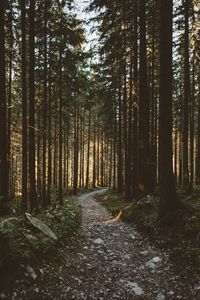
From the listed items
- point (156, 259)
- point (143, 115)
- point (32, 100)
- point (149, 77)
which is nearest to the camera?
point (156, 259)

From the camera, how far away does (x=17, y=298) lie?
5160 millimetres

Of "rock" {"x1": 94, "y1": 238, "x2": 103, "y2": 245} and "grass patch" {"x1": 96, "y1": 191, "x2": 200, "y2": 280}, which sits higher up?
"grass patch" {"x1": 96, "y1": 191, "x2": 200, "y2": 280}

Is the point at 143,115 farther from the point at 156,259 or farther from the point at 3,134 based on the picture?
the point at 156,259

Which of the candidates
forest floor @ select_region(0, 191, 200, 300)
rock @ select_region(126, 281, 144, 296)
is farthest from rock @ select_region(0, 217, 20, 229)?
rock @ select_region(126, 281, 144, 296)

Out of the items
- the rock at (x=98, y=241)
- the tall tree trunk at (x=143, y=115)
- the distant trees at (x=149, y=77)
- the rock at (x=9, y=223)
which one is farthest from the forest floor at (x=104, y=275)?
the tall tree trunk at (x=143, y=115)

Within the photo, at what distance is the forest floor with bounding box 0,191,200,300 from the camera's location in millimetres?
5734

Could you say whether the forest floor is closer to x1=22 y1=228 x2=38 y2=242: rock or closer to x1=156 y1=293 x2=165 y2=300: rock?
x1=156 y1=293 x2=165 y2=300: rock

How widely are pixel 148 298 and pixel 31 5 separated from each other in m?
11.6

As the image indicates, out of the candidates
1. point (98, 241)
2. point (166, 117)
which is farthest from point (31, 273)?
point (166, 117)

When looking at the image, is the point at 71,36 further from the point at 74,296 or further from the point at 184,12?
the point at 74,296

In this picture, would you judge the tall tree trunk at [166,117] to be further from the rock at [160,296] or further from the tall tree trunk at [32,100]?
the tall tree trunk at [32,100]

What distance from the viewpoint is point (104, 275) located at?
689cm

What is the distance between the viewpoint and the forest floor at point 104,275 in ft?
18.8

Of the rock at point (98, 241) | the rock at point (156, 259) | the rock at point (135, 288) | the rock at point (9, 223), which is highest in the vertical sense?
the rock at point (9, 223)
